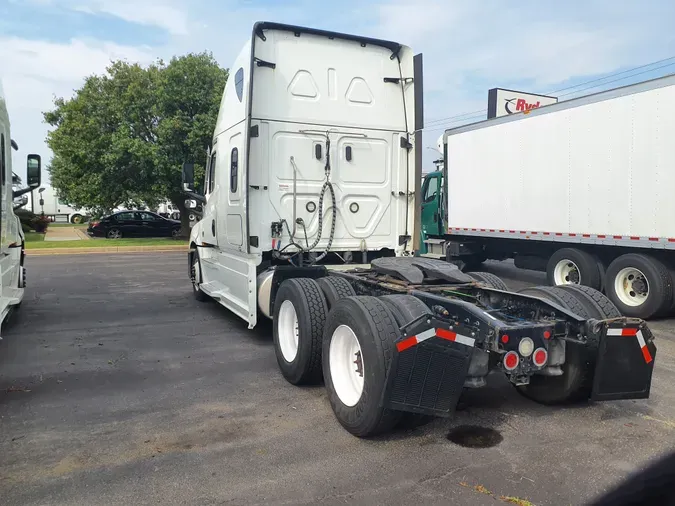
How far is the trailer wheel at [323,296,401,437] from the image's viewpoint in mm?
3756

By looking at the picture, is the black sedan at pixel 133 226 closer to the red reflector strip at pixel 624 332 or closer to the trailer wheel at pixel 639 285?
the trailer wheel at pixel 639 285

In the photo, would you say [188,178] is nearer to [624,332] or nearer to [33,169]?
[33,169]

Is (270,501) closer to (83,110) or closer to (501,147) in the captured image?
(501,147)

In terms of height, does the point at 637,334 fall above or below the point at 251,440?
above

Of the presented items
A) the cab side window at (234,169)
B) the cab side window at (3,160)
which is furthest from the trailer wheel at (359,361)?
the cab side window at (3,160)

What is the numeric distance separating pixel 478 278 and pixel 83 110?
1991 centimetres

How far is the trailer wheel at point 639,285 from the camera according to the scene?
27.0ft

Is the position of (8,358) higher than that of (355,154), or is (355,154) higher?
(355,154)

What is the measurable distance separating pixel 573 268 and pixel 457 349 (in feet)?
24.3

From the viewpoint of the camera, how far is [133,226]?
26938 mm

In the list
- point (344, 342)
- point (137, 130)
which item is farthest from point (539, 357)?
point (137, 130)

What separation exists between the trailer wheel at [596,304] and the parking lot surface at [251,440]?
0.82m

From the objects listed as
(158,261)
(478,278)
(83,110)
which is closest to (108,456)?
A: (478,278)

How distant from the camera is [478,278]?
19.6 ft
